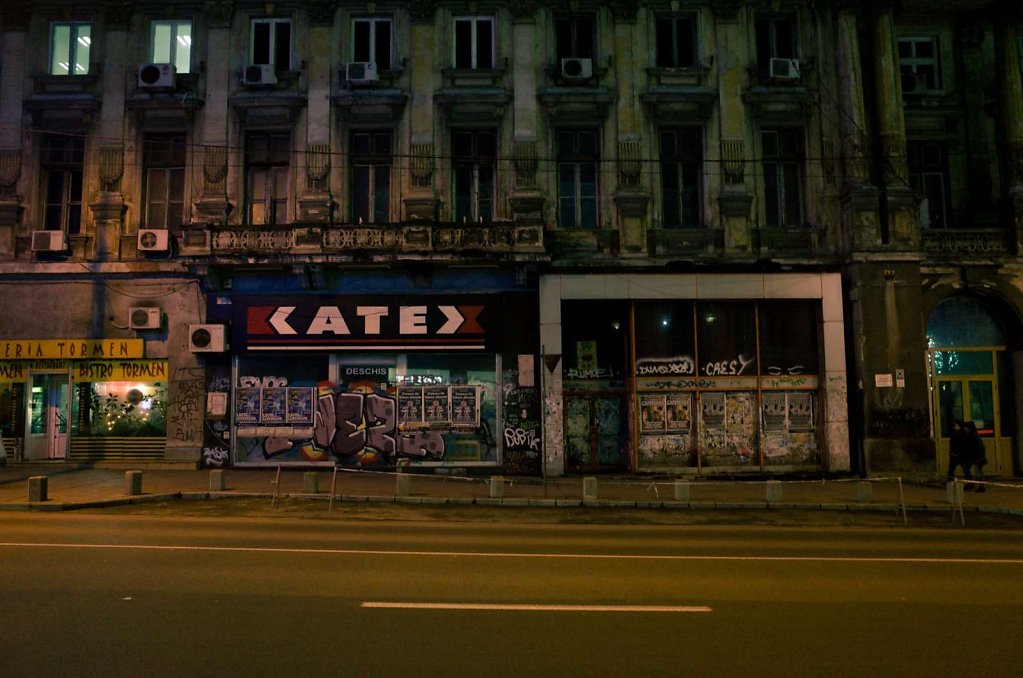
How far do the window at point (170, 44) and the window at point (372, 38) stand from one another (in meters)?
4.55

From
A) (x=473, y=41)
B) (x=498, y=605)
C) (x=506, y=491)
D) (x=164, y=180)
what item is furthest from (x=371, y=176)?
(x=498, y=605)

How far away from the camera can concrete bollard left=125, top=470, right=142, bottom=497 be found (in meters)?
13.8

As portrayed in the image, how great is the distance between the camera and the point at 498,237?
17312mm

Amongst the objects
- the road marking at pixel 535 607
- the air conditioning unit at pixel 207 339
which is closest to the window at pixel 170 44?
the air conditioning unit at pixel 207 339

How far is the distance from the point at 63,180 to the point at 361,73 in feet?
28.0

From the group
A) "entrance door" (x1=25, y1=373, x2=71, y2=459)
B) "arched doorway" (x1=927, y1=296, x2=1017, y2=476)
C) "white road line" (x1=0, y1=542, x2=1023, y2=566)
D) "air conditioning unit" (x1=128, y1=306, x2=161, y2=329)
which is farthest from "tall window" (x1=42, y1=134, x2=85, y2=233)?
"arched doorway" (x1=927, y1=296, x2=1017, y2=476)

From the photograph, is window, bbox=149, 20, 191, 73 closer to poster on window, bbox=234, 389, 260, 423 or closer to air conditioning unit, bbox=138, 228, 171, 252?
air conditioning unit, bbox=138, 228, 171, 252

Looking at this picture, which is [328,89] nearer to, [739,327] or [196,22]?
[196,22]

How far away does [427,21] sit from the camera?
18.6 metres

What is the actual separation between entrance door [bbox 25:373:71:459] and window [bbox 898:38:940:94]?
948 inches

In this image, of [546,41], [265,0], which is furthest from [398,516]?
[265,0]

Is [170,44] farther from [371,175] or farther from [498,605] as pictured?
[498,605]

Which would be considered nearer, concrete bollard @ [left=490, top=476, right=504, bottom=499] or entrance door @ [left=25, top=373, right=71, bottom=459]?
concrete bollard @ [left=490, top=476, right=504, bottom=499]

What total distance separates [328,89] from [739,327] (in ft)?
A: 40.9
